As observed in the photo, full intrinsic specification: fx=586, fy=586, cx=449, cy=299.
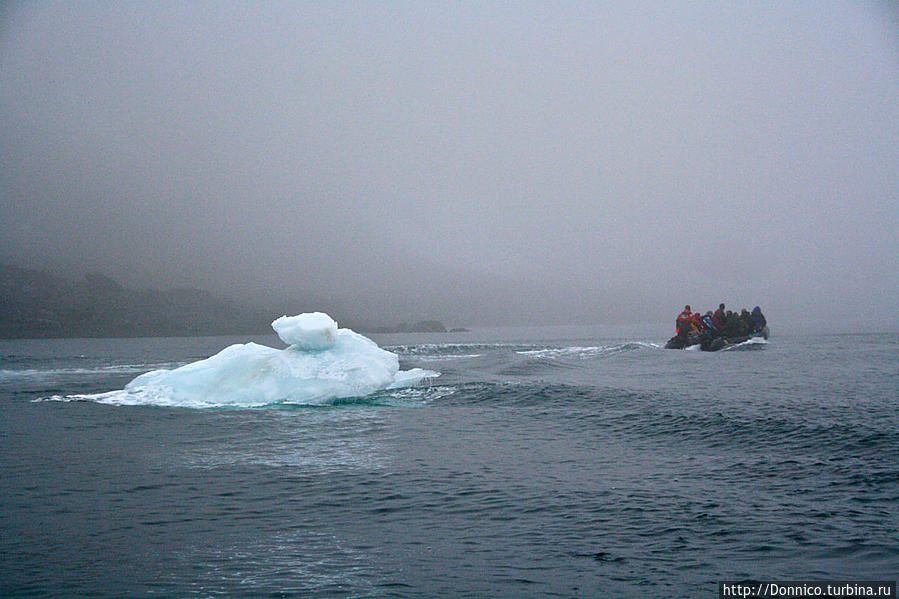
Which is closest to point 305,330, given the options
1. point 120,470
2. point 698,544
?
point 120,470

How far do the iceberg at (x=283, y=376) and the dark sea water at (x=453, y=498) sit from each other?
2369mm

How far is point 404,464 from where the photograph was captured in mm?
14305

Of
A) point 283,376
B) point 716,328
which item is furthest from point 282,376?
point 716,328

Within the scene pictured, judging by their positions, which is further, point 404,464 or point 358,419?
point 358,419

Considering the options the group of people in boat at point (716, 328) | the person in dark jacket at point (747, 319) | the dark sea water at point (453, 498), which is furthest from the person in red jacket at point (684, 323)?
the dark sea water at point (453, 498)

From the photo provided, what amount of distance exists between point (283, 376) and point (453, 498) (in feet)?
53.8

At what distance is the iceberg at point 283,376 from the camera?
25.5m

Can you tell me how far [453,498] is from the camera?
37.6ft

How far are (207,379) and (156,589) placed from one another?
20389mm

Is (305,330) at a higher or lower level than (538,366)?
higher

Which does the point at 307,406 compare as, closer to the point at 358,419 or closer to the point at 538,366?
the point at 358,419

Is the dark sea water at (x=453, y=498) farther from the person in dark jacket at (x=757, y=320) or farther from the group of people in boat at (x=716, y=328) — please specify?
the person in dark jacket at (x=757, y=320)

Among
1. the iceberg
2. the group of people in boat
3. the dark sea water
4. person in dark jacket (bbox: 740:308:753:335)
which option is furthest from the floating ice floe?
person in dark jacket (bbox: 740:308:753:335)

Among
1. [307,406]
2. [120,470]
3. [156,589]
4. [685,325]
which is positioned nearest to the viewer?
[156,589]
